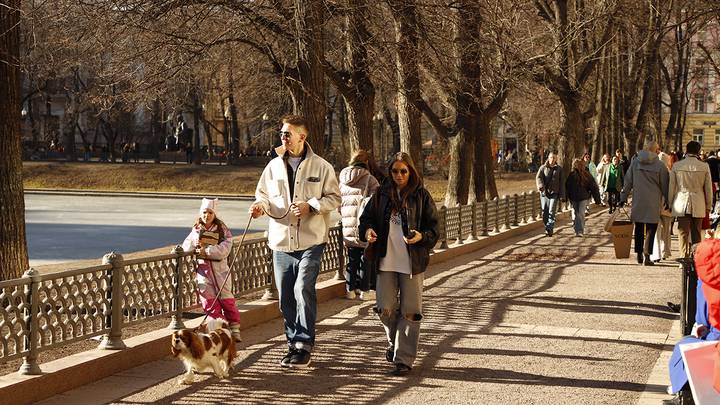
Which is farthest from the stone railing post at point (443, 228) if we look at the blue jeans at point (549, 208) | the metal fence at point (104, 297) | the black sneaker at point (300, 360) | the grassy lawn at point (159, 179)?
the grassy lawn at point (159, 179)

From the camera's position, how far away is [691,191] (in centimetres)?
1762

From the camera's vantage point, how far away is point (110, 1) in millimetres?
16766

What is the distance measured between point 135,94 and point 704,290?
46.7ft

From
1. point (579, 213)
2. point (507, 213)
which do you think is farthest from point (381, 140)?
point (579, 213)

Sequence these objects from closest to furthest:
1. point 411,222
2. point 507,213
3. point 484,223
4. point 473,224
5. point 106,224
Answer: point 411,222 < point 473,224 < point 484,223 < point 507,213 < point 106,224

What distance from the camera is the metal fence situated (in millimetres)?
8305

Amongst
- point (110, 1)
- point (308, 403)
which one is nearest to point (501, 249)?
point (110, 1)

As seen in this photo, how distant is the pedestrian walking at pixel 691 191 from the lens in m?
17.5

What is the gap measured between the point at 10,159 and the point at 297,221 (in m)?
4.87

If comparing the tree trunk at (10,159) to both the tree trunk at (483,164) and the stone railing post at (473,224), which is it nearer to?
the stone railing post at (473,224)

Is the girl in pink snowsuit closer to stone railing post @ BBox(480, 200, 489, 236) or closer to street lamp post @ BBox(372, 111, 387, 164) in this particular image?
stone railing post @ BBox(480, 200, 489, 236)

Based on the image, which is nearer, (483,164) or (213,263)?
(213,263)

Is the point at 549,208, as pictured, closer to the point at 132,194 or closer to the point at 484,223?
the point at 484,223

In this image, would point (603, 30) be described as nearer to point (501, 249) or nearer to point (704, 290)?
point (501, 249)
